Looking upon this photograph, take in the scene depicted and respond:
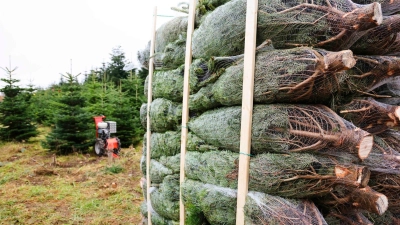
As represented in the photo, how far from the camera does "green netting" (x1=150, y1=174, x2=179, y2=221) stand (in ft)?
10.1

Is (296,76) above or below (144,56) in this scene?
below

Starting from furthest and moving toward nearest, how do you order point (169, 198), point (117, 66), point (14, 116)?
point (117, 66) → point (14, 116) → point (169, 198)

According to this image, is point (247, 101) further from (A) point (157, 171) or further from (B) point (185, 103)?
(A) point (157, 171)

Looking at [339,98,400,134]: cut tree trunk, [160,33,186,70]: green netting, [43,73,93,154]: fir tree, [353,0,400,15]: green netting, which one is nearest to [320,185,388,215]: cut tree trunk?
[339,98,400,134]: cut tree trunk

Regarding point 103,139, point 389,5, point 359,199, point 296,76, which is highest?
point 389,5

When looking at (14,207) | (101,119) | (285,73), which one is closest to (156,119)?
(285,73)

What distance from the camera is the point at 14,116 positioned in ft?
42.9

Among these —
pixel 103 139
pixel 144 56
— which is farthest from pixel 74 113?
pixel 144 56

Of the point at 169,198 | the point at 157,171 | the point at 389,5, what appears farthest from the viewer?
the point at 157,171

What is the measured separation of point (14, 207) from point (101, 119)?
17.8 feet

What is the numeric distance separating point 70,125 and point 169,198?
893 centimetres

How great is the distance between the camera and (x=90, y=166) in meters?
9.38

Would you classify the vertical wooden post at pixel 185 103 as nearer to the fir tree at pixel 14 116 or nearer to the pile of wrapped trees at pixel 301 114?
the pile of wrapped trees at pixel 301 114

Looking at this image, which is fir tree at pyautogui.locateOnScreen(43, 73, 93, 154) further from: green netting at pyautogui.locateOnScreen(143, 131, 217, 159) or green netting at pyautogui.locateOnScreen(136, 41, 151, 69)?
green netting at pyautogui.locateOnScreen(143, 131, 217, 159)
